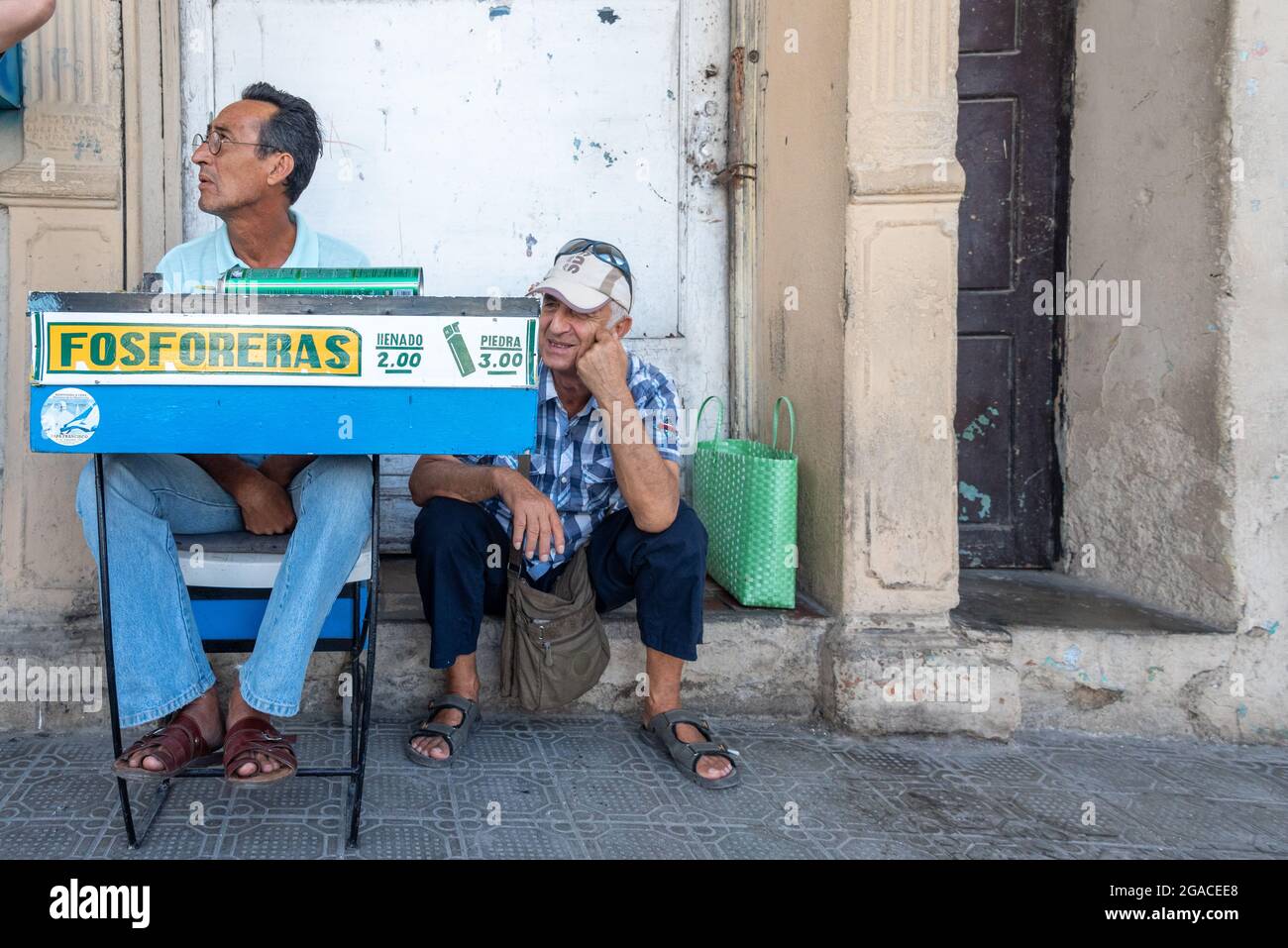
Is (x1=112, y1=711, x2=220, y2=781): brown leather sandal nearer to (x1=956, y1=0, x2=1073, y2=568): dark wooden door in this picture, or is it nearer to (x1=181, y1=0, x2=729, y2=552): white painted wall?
(x1=181, y1=0, x2=729, y2=552): white painted wall

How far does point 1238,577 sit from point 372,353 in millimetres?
2624

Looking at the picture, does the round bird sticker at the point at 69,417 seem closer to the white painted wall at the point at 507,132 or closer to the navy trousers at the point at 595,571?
the navy trousers at the point at 595,571

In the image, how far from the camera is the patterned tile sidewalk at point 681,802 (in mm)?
1956

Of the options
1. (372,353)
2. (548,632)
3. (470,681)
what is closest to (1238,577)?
(548,632)

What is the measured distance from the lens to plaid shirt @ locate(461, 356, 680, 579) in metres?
2.43

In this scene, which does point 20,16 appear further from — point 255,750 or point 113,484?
point 255,750

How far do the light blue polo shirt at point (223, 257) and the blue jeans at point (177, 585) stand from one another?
64 cm

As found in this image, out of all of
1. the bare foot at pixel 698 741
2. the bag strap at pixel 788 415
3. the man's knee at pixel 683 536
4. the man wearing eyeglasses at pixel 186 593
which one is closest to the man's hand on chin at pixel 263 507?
the man wearing eyeglasses at pixel 186 593

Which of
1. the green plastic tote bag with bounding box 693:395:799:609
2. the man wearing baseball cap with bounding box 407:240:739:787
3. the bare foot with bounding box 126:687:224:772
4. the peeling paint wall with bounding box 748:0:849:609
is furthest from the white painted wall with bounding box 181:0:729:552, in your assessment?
the bare foot with bounding box 126:687:224:772

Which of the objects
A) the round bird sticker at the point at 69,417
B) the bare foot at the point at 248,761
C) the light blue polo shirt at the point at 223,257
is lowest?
the bare foot at the point at 248,761

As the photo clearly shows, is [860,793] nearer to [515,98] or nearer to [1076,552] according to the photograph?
[1076,552]

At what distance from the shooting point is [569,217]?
3432 mm

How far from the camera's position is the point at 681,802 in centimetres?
219

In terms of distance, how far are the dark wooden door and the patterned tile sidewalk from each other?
1093mm
